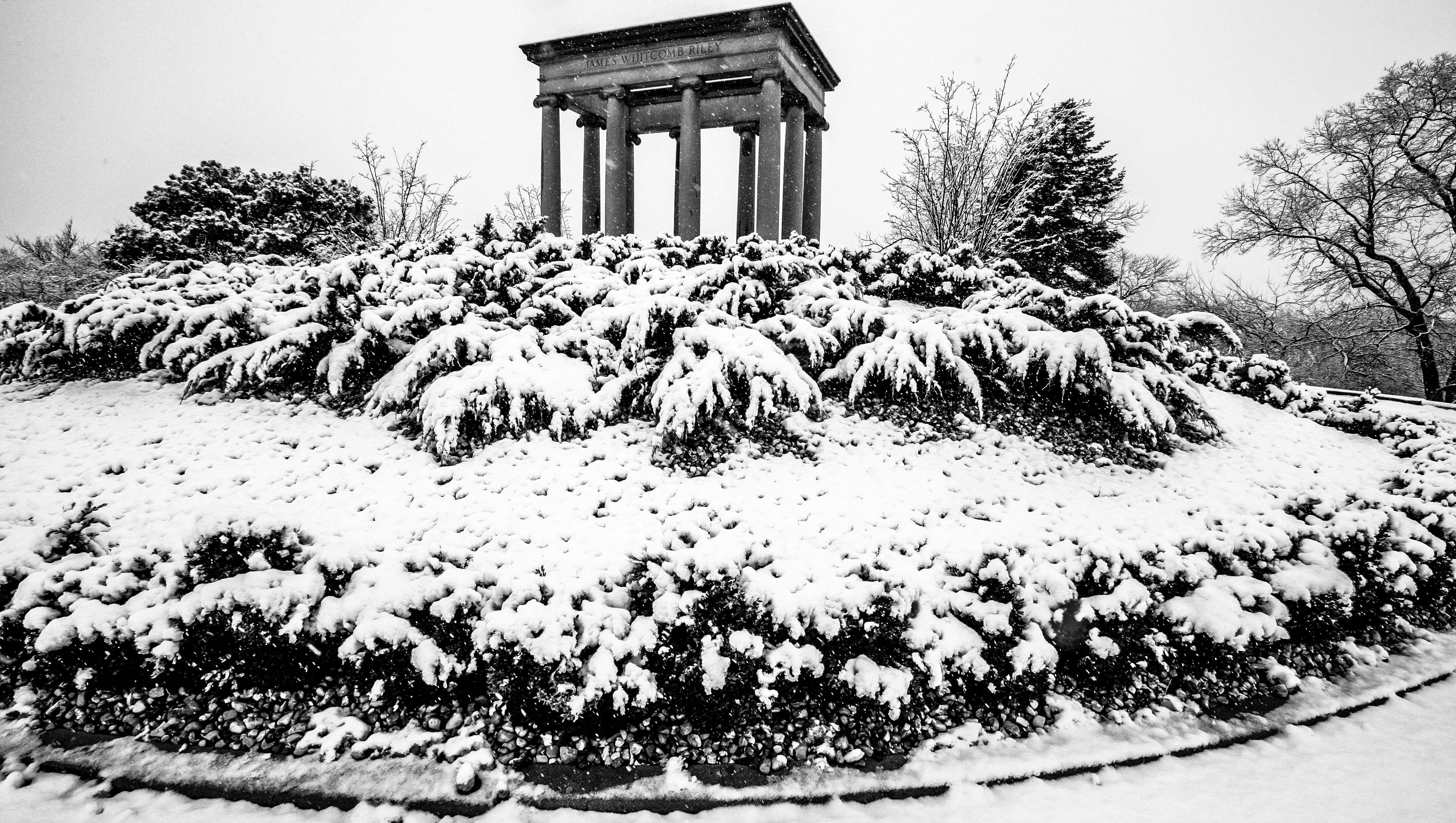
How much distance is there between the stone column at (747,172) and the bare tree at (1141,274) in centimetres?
1299

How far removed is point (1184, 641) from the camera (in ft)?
8.74

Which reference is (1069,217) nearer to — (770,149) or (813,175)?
(813,175)

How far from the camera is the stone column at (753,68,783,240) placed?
43.5 ft

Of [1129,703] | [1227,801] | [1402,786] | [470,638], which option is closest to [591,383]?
[470,638]

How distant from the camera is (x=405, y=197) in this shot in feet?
56.9

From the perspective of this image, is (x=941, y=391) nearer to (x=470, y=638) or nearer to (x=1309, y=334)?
(x=470, y=638)

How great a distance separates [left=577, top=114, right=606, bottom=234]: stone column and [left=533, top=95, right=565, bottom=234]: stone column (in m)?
0.87

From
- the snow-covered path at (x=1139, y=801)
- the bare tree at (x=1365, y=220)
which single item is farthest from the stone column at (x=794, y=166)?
the snow-covered path at (x=1139, y=801)

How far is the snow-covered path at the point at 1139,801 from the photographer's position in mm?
1946

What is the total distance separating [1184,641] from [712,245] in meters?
5.10

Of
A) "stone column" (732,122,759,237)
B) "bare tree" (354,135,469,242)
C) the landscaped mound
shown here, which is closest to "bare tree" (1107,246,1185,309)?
"stone column" (732,122,759,237)

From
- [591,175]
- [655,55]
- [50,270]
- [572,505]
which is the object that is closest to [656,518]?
[572,505]

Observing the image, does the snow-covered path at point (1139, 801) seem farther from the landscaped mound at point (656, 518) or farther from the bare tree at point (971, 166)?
the bare tree at point (971, 166)

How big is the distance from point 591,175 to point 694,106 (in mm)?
4083
